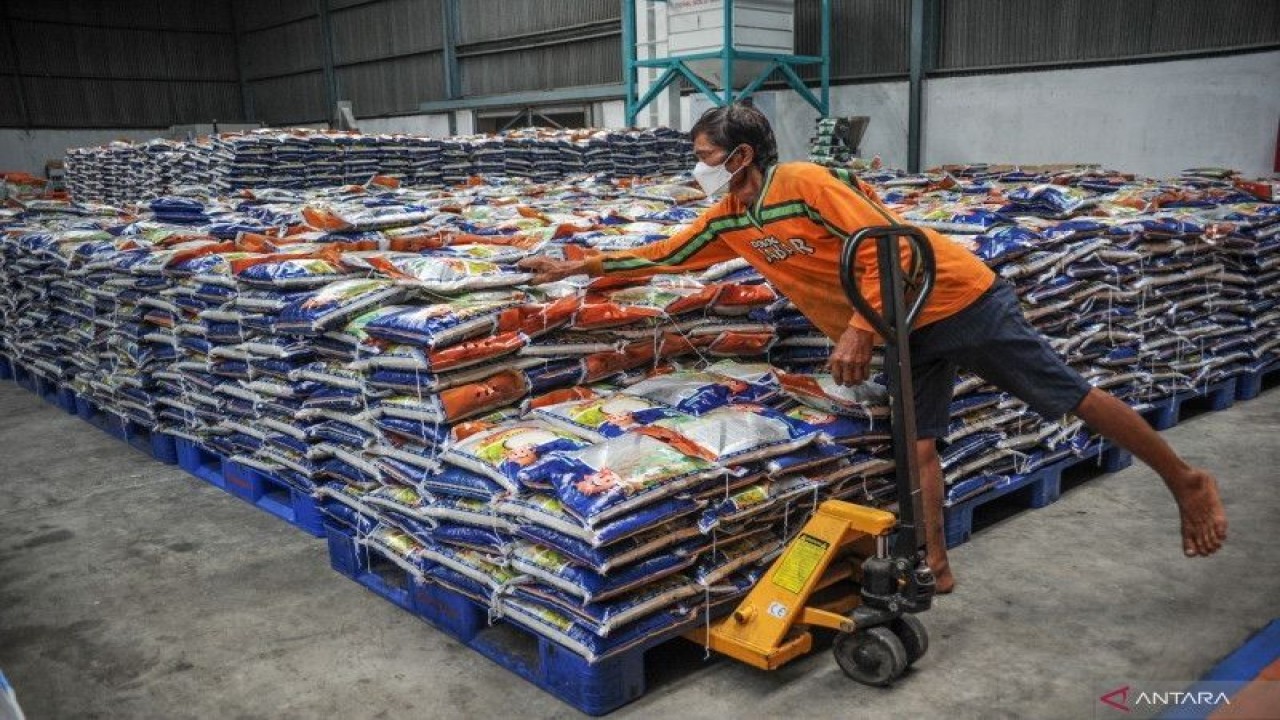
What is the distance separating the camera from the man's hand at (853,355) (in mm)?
2859

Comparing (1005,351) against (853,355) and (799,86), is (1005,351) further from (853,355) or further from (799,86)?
(799,86)

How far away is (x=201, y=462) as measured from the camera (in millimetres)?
5270

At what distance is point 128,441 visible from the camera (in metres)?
5.88

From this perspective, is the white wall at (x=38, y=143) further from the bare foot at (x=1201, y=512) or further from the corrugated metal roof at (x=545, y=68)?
the bare foot at (x=1201, y=512)

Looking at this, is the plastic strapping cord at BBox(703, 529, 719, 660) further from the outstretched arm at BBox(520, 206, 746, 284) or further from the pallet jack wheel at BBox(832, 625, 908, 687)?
the outstretched arm at BBox(520, 206, 746, 284)

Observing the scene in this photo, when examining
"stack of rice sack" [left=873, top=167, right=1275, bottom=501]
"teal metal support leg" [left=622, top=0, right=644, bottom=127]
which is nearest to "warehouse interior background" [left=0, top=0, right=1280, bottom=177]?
"teal metal support leg" [left=622, top=0, right=644, bottom=127]

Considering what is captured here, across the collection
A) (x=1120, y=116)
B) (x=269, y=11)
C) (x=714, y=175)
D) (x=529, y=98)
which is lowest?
(x=714, y=175)

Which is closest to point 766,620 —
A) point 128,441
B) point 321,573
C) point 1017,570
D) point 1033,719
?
point 1033,719

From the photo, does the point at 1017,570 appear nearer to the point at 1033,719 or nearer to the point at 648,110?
the point at 1033,719

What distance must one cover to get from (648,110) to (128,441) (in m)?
10.3

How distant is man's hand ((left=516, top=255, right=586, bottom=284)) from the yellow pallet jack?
1.25 m

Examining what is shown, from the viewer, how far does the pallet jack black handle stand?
8.54 ft

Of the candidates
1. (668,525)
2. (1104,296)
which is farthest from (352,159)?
(668,525)

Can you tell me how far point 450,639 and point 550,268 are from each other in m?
1.38
